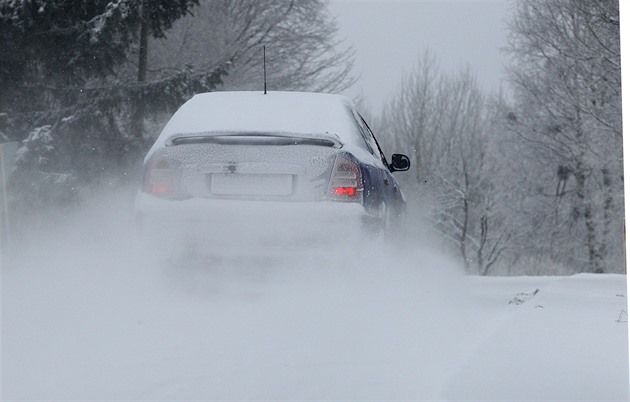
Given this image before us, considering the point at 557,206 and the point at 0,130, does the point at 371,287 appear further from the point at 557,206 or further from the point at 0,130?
the point at 557,206

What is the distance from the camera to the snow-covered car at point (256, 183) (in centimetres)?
Answer: 496

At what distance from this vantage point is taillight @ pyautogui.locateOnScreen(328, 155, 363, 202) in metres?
5.08

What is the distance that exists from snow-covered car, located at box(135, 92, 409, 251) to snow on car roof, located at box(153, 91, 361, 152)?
12 mm

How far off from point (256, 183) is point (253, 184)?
0.06 ft

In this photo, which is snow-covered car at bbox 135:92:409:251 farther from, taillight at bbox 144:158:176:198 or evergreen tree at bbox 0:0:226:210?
evergreen tree at bbox 0:0:226:210

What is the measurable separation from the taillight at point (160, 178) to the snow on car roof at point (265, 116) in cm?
13

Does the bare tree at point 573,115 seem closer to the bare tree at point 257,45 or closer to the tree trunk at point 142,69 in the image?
the bare tree at point 257,45

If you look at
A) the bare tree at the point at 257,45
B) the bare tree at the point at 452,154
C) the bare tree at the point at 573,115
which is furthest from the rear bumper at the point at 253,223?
the bare tree at the point at 452,154

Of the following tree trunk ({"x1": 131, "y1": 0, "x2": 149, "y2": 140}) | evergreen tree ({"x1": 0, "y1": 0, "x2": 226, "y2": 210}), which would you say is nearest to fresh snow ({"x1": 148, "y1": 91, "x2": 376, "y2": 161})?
evergreen tree ({"x1": 0, "y1": 0, "x2": 226, "y2": 210})

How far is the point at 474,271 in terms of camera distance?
2348 cm

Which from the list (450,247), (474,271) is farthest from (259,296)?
(474,271)

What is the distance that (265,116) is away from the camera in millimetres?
5312

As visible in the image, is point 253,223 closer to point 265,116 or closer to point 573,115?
point 265,116

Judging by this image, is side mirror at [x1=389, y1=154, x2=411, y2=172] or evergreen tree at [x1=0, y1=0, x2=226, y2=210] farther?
evergreen tree at [x1=0, y1=0, x2=226, y2=210]
